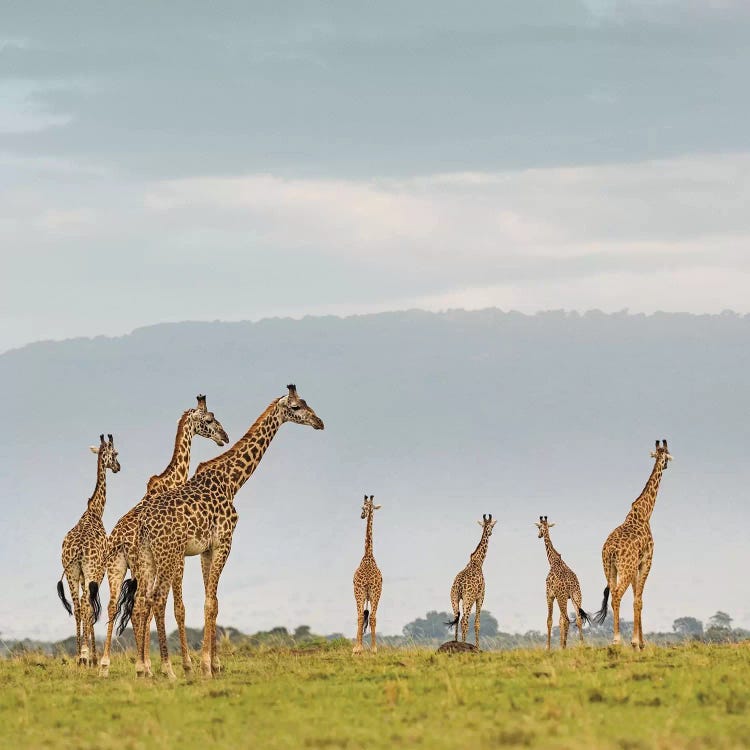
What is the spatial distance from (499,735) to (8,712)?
766 centimetres

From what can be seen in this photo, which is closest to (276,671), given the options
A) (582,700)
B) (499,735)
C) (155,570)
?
(155,570)

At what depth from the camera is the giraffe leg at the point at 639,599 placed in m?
28.1

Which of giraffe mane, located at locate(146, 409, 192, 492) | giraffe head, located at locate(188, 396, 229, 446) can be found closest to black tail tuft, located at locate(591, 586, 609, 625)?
giraffe head, located at locate(188, 396, 229, 446)

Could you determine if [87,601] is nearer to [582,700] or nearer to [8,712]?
[8,712]

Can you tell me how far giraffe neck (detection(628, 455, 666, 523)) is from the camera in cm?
2938

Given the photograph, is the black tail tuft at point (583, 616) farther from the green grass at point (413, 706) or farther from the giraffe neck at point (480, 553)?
the green grass at point (413, 706)

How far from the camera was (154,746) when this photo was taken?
17188 millimetres

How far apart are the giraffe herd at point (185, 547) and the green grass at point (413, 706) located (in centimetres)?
126

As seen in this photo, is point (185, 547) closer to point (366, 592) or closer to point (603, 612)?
point (603, 612)

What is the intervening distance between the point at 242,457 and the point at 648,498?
891 centimetres

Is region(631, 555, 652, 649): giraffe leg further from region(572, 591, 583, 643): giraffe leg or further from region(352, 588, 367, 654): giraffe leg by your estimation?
region(352, 588, 367, 654): giraffe leg

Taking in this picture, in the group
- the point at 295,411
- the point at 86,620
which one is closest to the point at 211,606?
the point at 295,411

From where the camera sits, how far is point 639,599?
93.9ft

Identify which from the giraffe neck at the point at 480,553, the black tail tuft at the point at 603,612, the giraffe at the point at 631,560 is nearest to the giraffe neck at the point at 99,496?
the giraffe neck at the point at 480,553
